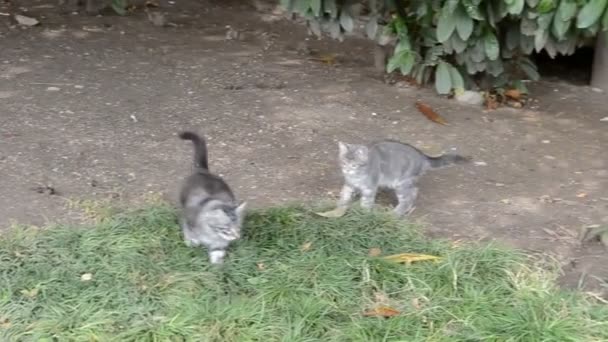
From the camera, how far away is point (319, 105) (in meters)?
6.39

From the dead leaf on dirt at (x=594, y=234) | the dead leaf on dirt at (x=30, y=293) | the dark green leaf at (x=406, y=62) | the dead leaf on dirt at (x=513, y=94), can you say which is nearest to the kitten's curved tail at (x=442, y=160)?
the dead leaf on dirt at (x=594, y=234)

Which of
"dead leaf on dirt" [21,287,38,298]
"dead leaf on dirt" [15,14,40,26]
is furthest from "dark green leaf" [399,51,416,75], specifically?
"dead leaf on dirt" [15,14,40,26]

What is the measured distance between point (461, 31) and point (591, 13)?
3.04 ft

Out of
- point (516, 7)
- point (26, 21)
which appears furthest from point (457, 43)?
point (26, 21)

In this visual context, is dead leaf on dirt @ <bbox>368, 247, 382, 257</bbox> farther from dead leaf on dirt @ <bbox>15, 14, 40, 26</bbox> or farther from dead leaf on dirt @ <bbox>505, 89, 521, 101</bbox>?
dead leaf on dirt @ <bbox>15, 14, 40, 26</bbox>

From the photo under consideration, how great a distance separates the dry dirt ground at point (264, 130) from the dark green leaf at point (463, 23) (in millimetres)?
645

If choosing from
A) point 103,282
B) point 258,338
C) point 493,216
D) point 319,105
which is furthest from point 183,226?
point 319,105

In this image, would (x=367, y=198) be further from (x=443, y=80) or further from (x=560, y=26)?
(x=443, y=80)

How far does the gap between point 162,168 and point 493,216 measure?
5.96 feet

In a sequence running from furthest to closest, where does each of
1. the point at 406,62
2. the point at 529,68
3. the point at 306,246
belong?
1. the point at 529,68
2. the point at 406,62
3. the point at 306,246

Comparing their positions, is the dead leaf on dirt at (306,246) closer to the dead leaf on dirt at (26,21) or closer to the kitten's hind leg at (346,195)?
the kitten's hind leg at (346,195)

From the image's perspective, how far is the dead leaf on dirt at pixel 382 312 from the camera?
4.00m

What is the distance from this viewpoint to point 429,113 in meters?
6.30

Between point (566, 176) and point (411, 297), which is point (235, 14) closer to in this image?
point (566, 176)
